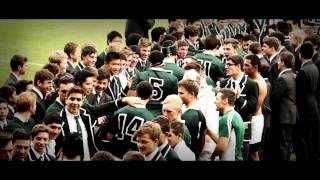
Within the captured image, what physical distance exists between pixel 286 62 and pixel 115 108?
1870 millimetres

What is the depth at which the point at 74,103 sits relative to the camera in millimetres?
5680

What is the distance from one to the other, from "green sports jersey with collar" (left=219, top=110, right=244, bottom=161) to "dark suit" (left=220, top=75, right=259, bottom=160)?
65mm

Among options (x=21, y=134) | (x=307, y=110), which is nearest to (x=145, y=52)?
(x=21, y=134)

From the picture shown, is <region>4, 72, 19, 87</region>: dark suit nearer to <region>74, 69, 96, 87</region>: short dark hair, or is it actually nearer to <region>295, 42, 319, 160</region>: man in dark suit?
<region>74, 69, 96, 87</region>: short dark hair

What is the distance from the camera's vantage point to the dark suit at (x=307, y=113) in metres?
6.00

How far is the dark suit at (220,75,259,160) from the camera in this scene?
5.86 m

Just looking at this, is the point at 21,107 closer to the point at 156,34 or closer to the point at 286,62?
the point at 156,34

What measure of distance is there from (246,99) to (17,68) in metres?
2.37

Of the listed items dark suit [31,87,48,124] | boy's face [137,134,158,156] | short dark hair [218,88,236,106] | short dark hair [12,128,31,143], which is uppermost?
short dark hair [218,88,236,106]

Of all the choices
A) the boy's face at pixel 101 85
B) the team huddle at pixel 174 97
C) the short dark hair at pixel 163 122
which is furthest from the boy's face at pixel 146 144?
the boy's face at pixel 101 85

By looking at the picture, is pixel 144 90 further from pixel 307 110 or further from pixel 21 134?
pixel 307 110

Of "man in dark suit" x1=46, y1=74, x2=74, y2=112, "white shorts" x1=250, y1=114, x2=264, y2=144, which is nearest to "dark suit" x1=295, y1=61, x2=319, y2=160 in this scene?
"white shorts" x1=250, y1=114, x2=264, y2=144

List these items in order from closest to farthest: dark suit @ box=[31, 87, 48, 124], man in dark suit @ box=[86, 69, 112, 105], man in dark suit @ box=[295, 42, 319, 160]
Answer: dark suit @ box=[31, 87, 48, 124] → man in dark suit @ box=[86, 69, 112, 105] → man in dark suit @ box=[295, 42, 319, 160]

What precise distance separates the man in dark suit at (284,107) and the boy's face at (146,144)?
1.29 metres
